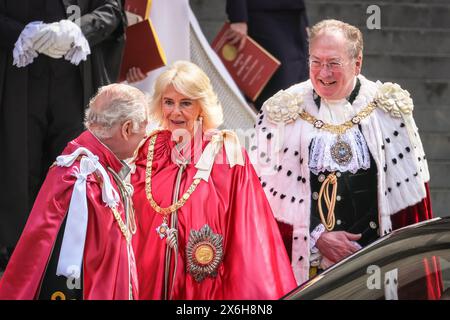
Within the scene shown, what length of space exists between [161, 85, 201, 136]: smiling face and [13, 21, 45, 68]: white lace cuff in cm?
118

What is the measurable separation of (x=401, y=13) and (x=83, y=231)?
19.4 ft

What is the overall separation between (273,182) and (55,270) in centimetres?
146

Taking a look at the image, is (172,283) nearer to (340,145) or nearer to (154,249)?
(154,249)

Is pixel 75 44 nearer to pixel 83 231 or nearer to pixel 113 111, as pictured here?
pixel 113 111

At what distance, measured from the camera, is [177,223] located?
616cm

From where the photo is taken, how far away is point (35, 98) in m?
7.36

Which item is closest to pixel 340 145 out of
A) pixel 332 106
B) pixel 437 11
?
pixel 332 106

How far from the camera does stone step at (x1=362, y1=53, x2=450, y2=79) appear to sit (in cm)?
1042

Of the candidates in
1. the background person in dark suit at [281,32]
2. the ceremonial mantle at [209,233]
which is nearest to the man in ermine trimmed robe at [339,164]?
the ceremonial mantle at [209,233]

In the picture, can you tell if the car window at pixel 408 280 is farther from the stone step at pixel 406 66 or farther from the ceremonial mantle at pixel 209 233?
the stone step at pixel 406 66

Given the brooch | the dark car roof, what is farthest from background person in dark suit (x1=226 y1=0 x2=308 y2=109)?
the dark car roof

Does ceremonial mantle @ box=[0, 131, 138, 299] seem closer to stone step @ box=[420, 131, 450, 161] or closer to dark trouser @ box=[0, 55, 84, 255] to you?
dark trouser @ box=[0, 55, 84, 255]

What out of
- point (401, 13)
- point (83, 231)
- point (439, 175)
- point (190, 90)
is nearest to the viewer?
point (83, 231)

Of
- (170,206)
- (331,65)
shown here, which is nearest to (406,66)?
(331,65)
